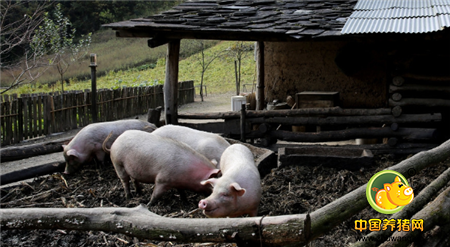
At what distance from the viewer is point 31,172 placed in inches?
226

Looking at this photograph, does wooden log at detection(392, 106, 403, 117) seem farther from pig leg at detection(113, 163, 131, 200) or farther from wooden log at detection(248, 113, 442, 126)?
pig leg at detection(113, 163, 131, 200)

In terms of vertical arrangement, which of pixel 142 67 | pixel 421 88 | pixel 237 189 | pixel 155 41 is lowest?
pixel 237 189

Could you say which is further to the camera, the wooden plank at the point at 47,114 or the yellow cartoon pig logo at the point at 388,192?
the wooden plank at the point at 47,114

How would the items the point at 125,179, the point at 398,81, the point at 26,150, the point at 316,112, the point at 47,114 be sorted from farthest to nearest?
1. the point at 47,114
2. the point at 316,112
3. the point at 398,81
4. the point at 26,150
5. the point at 125,179

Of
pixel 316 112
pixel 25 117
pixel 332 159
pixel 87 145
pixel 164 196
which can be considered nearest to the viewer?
pixel 164 196

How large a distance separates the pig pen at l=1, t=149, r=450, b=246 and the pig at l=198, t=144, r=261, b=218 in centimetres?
44

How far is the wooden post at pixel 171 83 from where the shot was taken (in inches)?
336

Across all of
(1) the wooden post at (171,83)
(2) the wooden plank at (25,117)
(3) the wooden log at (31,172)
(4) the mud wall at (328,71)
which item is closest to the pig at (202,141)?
(3) the wooden log at (31,172)

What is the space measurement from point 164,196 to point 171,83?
3.98 meters

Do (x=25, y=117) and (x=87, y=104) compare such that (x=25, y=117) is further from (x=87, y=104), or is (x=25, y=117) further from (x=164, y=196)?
(x=164, y=196)

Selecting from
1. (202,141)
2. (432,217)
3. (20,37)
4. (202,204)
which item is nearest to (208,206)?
(202,204)

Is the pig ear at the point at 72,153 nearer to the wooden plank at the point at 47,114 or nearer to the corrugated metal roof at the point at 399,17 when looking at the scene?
the corrugated metal roof at the point at 399,17

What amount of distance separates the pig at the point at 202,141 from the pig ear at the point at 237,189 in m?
1.53

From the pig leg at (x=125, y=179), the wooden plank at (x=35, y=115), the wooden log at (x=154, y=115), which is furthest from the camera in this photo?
the wooden plank at (x=35, y=115)
